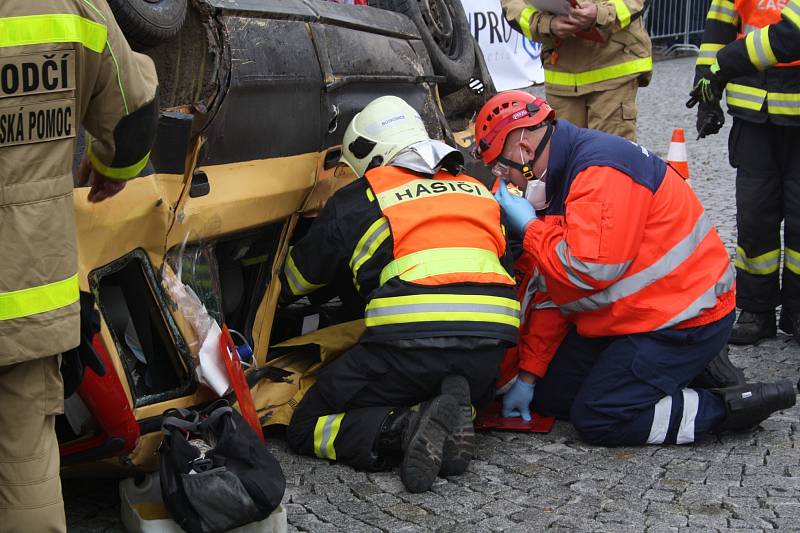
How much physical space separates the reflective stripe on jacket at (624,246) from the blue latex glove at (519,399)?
0.97ft

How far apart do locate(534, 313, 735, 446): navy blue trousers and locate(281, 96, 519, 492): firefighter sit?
392 mm

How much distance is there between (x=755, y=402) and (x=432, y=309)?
1151 mm

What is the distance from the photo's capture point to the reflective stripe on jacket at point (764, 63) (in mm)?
4680

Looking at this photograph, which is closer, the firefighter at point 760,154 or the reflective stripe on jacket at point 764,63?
the reflective stripe on jacket at point 764,63

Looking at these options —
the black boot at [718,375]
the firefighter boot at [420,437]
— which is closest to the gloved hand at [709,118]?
the black boot at [718,375]

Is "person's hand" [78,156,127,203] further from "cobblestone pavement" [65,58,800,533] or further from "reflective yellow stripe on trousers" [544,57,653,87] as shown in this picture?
"reflective yellow stripe on trousers" [544,57,653,87]

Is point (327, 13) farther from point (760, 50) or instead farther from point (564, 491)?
point (564, 491)

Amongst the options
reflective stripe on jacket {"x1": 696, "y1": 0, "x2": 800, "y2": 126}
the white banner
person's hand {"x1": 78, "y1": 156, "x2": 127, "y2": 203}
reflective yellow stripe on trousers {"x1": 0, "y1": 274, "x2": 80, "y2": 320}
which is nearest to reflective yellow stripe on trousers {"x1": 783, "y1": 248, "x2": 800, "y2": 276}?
reflective stripe on jacket {"x1": 696, "y1": 0, "x2": 800, "y2": 126}

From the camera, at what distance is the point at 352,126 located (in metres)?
4.08

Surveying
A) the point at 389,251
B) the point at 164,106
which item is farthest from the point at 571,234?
the point at 164,106

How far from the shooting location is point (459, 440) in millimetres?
3596

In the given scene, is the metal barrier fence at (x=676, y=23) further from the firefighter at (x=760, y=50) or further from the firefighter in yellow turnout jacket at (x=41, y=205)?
the firefighter in yellow turnout jacket at (x=41, y=205)

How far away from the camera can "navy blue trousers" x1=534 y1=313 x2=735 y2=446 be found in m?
3.89

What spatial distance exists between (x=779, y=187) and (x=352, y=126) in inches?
81.4
